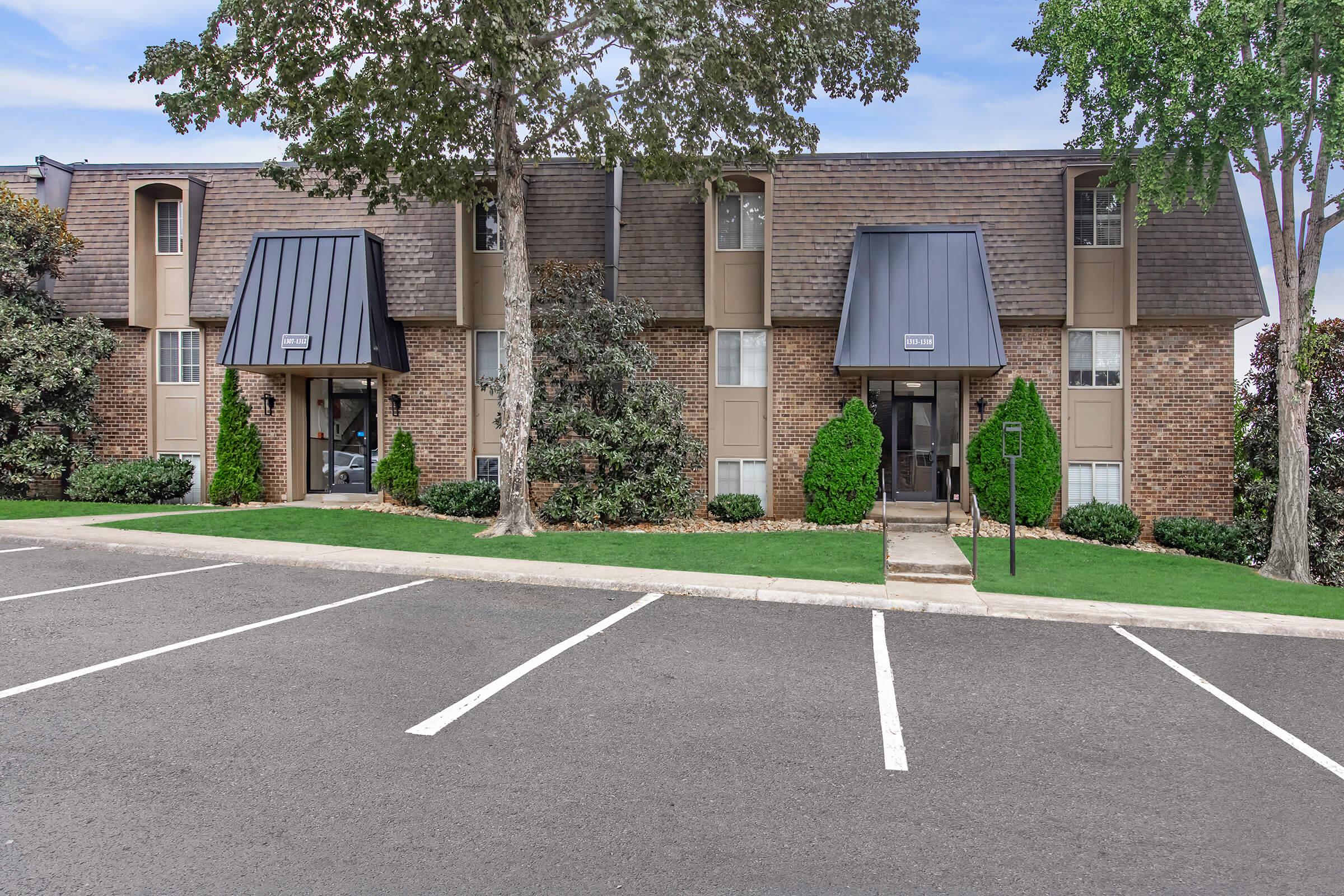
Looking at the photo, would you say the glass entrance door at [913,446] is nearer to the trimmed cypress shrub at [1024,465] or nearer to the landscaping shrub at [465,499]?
the trimmed cypress shrub at [1024,465]

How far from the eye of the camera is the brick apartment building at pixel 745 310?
17188 millimetres

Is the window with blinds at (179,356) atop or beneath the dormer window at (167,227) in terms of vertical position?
beneath

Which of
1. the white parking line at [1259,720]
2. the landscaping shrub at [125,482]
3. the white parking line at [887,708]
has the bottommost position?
the white parking line at [1259,720]

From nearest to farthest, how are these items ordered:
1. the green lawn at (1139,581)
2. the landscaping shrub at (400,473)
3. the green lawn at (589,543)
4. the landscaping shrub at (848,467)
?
the green lawn at (1139,581), the green lawn at (589,543), the landscaping shrub at (848,467), the landscaping shrub at (400,473)

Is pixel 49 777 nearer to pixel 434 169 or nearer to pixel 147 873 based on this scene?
pixel 147 873

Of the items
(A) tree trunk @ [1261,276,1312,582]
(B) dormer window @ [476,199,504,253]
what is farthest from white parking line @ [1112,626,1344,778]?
(B) dormer window @ [476,199,504,253]

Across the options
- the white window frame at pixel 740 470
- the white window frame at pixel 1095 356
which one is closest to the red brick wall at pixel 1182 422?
the white window frame at pixel 1095 356

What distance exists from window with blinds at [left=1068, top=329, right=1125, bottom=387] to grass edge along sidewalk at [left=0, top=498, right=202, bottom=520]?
1810 cm

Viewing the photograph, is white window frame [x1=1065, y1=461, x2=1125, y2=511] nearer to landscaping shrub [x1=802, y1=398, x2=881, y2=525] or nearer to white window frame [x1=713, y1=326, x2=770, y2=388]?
landscaping shrub [x1=802, y1=398, x2=881, y2=525]

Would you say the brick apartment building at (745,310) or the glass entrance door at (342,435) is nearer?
the brick apartment building at (745,310)

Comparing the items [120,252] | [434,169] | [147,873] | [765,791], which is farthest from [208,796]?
[120,252]

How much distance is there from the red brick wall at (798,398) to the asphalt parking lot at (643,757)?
9.53 metres

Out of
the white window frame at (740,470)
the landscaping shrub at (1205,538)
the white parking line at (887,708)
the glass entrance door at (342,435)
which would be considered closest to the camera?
the white parking line at (887,708)

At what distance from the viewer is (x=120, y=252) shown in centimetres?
1892
